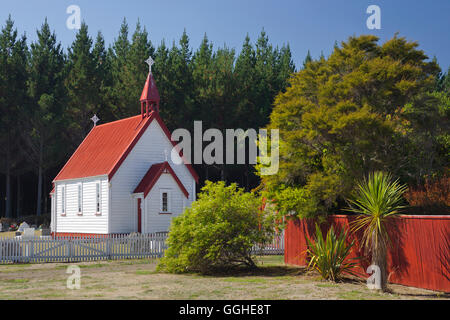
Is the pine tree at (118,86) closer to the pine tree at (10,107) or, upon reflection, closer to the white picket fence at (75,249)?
the pine tree at (10,107)

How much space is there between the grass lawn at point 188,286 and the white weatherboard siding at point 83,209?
1336 centimetres

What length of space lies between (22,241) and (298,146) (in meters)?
14.2

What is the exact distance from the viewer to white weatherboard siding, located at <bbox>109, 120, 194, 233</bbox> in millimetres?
33438

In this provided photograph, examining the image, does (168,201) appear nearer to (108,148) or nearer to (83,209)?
(108,148)

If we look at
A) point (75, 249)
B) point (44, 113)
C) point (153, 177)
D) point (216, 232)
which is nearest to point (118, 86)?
point (44, 113)

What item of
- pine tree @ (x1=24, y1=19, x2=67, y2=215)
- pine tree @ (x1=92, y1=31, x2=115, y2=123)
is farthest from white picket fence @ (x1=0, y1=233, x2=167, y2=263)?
pine tree @ (x1=92, y1=31, x2=115, y2=123)

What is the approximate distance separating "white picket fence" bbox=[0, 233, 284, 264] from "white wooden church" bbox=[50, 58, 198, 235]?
668 centimetres

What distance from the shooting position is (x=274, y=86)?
6806 centimetres

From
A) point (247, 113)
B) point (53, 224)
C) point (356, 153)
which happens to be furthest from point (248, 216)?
Answer: point (247, 113)

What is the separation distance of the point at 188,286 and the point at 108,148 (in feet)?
76.2

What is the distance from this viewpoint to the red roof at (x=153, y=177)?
32.8 meters

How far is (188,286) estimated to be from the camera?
14914 millimetres

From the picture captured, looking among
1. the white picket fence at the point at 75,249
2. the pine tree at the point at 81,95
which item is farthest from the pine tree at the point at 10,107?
the white picket fence at the point at 75,249

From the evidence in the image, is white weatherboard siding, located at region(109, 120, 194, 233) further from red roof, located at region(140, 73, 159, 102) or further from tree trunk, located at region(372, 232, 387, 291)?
tree trunk, located at region(372, 232, 387, 291)
